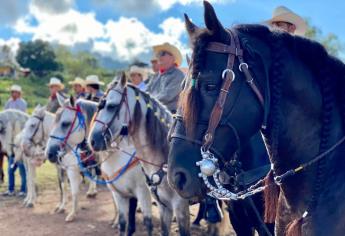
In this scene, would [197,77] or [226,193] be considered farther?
[226,193]

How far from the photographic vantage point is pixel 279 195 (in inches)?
104

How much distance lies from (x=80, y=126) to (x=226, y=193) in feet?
18.2

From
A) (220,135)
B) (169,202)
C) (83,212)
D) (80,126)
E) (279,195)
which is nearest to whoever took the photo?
(220,135)

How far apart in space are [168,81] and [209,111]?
13.2 feet

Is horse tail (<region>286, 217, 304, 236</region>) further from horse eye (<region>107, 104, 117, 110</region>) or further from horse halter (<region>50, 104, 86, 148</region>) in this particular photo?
horse halter (<region>50, 104, 86, 148</region>)

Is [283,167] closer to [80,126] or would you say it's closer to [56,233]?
[80,126]

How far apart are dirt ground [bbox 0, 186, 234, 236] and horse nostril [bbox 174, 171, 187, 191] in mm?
4483

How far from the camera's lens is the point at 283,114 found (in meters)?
2.33

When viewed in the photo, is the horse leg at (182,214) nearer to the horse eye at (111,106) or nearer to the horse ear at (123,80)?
the horse eye at (111,106)

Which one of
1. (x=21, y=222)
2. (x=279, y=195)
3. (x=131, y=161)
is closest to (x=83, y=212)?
(x=21, y=222)

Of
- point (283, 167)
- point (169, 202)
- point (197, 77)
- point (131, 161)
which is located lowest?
point (169, 202)

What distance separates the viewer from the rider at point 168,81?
608 centimetres

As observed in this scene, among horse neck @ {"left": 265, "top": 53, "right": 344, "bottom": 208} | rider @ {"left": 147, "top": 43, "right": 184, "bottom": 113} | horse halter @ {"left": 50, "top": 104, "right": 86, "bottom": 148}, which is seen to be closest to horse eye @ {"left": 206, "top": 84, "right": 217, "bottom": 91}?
horse neck @ {"left": 265, "top": 53, "right": 344, "bottom": 208}

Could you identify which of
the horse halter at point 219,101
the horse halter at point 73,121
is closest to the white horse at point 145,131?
the horse halter at point 73,121
